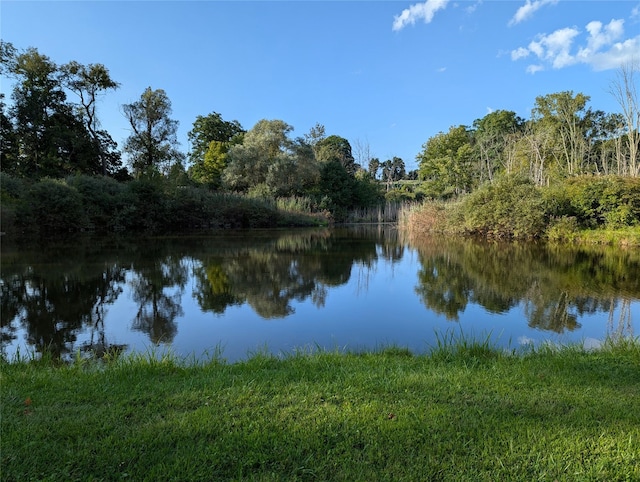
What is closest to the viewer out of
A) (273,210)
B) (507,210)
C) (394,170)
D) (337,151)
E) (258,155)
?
(507,210)

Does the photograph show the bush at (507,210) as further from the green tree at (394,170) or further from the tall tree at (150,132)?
the green tree at (394,170)

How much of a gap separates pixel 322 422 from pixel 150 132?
3698 centimetres

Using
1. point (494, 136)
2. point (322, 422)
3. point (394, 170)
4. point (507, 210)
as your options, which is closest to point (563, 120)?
point (494, 136)

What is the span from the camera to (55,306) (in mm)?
6535

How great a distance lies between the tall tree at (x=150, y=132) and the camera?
33.7 m

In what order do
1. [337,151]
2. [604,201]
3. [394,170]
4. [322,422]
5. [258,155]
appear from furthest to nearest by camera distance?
[394,170] → [337,151] → [258,155] → [604,201] → [322,422]

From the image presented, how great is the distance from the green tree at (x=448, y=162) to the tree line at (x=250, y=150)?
0.10 meters

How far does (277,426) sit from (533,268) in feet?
33.2

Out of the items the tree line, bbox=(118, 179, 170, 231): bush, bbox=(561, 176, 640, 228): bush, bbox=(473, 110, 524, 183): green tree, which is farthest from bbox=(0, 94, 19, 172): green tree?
bbox=(473, 110, 524, 183): green tree

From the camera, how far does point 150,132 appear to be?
1355 inches

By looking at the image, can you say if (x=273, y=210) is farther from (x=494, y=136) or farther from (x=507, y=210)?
(x=494, y=136)

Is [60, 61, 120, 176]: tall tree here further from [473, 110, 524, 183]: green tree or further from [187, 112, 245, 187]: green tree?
[473, 110, 524, 183]: green tree

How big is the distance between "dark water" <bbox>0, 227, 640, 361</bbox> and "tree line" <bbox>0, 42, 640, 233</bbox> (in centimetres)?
1653

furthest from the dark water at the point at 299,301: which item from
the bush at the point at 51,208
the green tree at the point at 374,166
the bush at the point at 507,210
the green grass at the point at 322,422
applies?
the green tree at the point at 374,166
